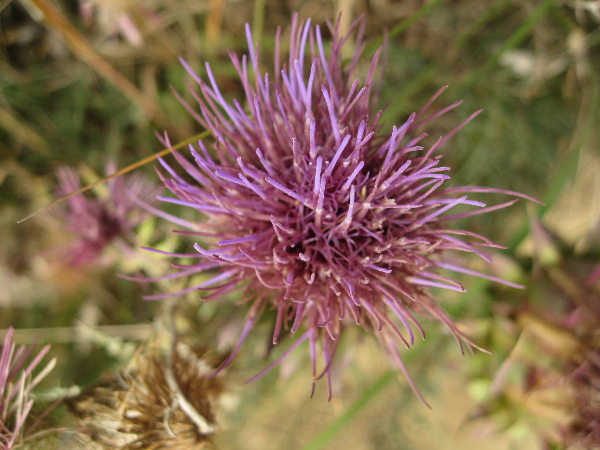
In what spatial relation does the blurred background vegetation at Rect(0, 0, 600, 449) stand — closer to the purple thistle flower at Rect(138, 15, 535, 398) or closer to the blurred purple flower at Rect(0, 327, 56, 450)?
the blurred purple flower at Rect(0, 327, 56, 450)

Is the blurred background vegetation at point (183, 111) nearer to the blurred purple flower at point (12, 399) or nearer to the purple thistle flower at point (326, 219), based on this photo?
the blurred purple flower at point (12, 399)

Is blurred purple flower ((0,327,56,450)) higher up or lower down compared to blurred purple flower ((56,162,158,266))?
lower down

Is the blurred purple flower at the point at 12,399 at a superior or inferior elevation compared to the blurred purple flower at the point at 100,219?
inferior

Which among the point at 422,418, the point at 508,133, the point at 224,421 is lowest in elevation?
the point at 422,418

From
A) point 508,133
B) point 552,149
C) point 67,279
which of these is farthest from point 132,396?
A: point 552,149

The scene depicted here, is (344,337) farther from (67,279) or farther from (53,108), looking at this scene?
(53,108)

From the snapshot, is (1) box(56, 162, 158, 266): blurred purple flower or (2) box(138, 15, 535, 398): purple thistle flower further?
(1) box(56, 162, 158, 266): blurred purple flower

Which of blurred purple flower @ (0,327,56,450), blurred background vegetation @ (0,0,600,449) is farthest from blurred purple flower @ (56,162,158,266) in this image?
blurred purple flower @ (0,327,56,450)

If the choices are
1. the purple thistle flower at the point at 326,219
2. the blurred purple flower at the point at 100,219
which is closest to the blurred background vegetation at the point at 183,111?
the blurred purple flower at the point at 100,219

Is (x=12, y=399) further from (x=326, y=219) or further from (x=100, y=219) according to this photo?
(x=326, y=219)
